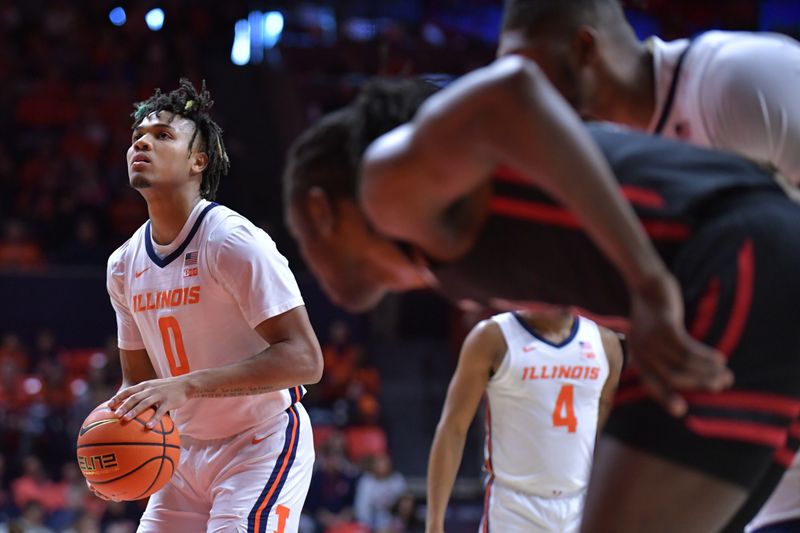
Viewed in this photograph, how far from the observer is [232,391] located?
3961 millimetres

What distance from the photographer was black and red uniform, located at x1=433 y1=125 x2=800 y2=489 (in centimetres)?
221

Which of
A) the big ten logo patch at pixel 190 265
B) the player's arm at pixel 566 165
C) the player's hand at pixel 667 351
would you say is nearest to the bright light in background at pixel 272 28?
the big ten logo patch at pixel 190 265

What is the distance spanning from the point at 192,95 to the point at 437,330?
12446mm

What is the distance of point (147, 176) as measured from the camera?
4.41 meters

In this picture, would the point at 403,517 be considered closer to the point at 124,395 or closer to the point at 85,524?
the point at 85,524

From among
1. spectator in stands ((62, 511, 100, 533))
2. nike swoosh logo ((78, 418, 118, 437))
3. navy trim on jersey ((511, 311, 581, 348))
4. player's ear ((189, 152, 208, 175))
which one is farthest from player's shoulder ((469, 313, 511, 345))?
spectator in stands ((62, 511, 100, 533))

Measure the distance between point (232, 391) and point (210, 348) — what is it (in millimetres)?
359

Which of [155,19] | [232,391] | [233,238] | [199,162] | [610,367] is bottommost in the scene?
[155,19]

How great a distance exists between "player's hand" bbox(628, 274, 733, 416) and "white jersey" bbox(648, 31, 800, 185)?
2.75ft

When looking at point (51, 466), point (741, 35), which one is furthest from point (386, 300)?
point (741, 35)

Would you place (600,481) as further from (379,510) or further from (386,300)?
(386,300)

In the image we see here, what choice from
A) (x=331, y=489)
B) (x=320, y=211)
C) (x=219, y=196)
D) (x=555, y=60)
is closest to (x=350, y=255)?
(x=320, y=211)

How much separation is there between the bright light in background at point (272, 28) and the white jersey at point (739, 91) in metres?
16.6

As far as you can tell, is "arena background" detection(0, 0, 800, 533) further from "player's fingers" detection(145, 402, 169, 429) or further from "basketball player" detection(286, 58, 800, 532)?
"basketball player" detection(286, 58, 800, 532)
